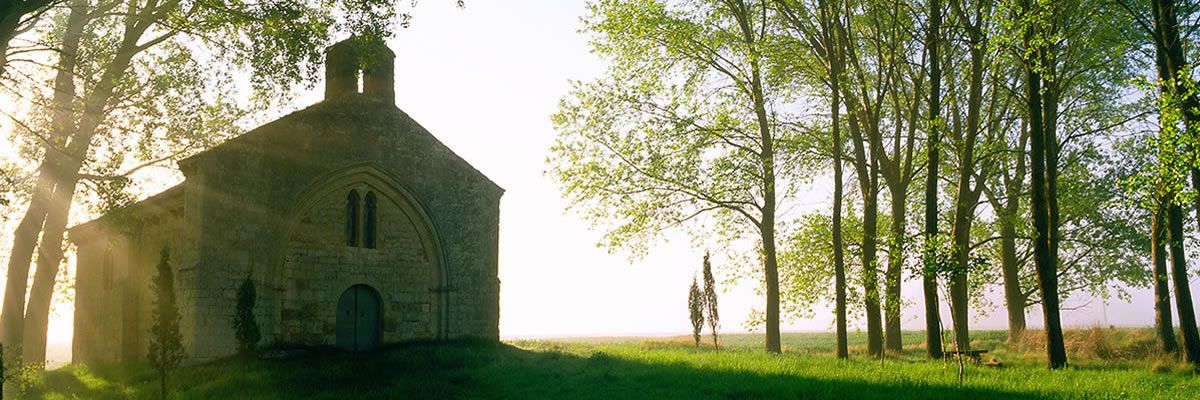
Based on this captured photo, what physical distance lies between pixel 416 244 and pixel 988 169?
57.0ft

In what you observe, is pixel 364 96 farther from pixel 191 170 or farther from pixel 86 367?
pixel 86 367

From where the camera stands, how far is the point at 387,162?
2627 centimetres

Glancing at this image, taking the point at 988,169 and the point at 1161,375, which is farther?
the point at 988,169

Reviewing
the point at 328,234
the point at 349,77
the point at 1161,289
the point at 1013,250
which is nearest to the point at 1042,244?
the point at 1161,289

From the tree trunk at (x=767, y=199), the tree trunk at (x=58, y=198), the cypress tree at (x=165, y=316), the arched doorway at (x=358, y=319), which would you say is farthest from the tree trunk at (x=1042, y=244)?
the tree trunk at (x=58, y=198)

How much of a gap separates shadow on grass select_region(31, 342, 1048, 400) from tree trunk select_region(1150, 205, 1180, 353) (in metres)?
8.36

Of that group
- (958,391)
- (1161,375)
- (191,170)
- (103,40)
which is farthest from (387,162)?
(1161,375)

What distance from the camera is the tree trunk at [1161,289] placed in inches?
837

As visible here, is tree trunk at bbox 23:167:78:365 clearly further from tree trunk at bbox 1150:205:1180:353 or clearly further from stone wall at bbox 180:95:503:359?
tree trunk at bbox 1150:205:1180:353

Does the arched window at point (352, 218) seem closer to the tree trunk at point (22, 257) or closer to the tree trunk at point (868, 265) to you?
the tree trunk at point (22, 257)

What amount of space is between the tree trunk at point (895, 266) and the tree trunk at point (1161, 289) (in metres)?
5.49

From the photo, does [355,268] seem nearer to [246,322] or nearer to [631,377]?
[246,322]

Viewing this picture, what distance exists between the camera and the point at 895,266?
893 inches

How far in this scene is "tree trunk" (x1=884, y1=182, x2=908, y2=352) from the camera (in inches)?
781
